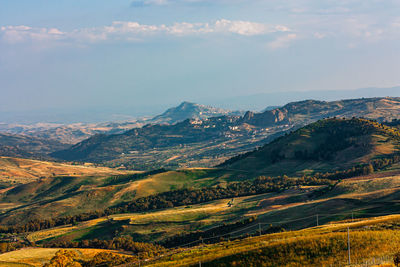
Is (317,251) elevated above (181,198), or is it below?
above

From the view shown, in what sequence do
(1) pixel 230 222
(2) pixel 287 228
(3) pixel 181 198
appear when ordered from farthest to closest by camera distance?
(3) pixel 181 198 → (1) pixel 230 222 → (2) pixel 287 228

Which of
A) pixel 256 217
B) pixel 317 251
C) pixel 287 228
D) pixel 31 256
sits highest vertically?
pixel 317 251

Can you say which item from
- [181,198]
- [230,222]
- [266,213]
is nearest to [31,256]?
[230,222]

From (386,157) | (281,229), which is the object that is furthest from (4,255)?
(386,157)

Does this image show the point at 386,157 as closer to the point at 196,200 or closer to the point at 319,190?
the point at 319,190

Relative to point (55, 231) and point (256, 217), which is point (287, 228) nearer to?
point (256, 217)

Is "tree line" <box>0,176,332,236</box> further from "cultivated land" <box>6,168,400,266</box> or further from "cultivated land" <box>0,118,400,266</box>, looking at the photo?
"cultivated land" <box>6,168,400,266</box>

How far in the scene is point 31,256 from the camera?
88562 millimetres

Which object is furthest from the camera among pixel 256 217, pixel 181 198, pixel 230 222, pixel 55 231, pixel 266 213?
pixel 181 198

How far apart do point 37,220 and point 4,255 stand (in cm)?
6941

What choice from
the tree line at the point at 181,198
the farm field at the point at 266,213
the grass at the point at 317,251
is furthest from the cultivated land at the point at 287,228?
the tree line at the point at 181,198

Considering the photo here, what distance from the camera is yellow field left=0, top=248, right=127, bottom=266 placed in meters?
81.9

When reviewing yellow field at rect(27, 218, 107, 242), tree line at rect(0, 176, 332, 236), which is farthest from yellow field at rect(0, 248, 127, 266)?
tree line at rect(0, 176, 332, 236)

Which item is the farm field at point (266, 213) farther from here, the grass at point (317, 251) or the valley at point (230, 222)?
the grass at point (317, 251)
